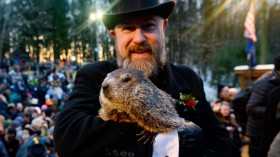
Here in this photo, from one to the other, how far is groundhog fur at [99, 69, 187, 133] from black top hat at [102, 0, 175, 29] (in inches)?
13.6

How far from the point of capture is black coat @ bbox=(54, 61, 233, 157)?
1.69 meters

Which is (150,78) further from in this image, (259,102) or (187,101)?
(259,102)

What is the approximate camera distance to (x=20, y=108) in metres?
13.4

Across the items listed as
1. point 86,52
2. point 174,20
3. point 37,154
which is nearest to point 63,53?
point 86,52

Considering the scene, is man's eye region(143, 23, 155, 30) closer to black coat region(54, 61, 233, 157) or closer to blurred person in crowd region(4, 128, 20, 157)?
black coat region(54, 61, 233, 157)

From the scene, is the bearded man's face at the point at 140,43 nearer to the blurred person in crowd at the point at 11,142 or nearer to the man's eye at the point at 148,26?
the man's eye at the point at 148,26

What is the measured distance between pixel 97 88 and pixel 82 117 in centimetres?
28

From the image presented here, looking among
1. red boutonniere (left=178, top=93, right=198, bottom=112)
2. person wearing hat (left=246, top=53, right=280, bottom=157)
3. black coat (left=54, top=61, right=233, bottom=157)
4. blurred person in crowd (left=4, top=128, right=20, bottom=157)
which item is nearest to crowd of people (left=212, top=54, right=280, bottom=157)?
person wearing hat (left=246, top=53, right=280, bottom=157)

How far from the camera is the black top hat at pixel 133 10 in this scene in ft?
6.36

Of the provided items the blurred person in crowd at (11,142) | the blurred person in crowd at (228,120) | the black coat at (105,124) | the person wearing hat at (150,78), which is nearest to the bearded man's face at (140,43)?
the person wearing hat at (150,78)

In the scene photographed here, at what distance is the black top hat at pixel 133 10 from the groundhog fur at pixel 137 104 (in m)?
0.35

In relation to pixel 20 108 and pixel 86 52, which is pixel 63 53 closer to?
pixel 86 52

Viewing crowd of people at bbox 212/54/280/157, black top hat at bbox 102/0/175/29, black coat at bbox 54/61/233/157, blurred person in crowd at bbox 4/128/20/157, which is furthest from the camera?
blurred person in crowd at bbox 4/128/20/157

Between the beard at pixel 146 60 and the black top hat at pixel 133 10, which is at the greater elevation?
the black top hat at pixel 133 10
